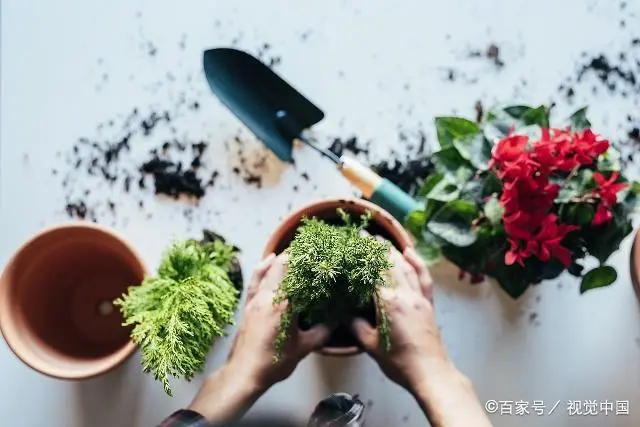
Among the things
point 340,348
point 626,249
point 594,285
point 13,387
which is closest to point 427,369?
point 340,348

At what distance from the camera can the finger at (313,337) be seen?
37.8 inches

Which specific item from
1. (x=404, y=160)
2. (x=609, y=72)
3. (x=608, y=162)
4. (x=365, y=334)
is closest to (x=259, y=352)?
(x=365, y=334)

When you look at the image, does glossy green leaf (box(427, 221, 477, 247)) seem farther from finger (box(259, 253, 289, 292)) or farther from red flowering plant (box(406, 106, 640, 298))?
finger (box(259, 253, 289, 292))

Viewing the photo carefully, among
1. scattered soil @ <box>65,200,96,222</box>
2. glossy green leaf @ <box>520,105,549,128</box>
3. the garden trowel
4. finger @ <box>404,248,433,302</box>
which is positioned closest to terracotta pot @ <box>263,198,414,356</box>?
finger @ <box>404,248,433,302</box>

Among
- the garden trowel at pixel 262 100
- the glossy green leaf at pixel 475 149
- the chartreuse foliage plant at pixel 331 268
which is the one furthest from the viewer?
the garden trowel at pixel 262 100

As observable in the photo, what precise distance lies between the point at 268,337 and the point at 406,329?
0.17 metres

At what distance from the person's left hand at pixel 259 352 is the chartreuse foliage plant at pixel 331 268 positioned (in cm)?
7

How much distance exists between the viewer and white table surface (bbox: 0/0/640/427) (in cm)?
113

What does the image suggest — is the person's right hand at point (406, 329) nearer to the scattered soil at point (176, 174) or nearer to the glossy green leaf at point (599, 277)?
the glossy green leaf at point (599, 277)

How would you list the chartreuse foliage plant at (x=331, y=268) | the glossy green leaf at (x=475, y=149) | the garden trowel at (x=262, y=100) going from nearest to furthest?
the chartreuse foliage plant at (x=331, y=268) → the glossy green leaf at (x=475, y=149) → the garden trowel at (x=262, y=100)

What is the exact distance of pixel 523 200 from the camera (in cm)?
92

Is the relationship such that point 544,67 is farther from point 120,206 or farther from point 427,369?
point 120,206

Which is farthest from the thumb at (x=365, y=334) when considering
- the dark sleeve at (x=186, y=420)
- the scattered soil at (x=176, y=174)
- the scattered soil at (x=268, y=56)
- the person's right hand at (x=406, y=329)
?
the scattered soil at (x=268, y=56)

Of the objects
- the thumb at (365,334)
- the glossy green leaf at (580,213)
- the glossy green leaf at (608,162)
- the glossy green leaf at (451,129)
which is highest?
the glossy green leaf at (451,129)
